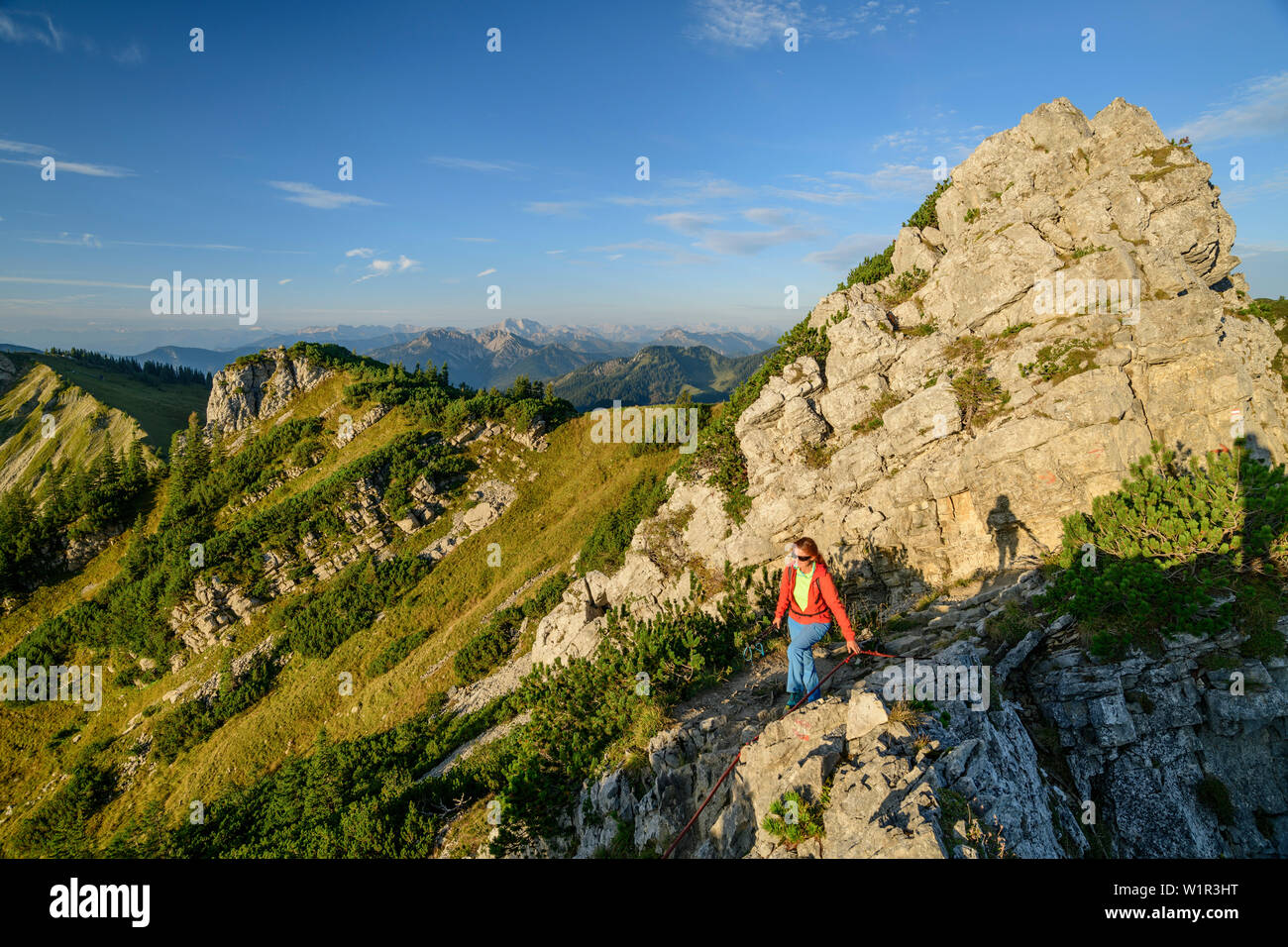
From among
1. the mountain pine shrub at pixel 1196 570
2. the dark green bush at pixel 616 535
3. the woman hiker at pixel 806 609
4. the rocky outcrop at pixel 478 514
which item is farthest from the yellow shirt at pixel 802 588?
the rocky outcrop at pixel 478 514

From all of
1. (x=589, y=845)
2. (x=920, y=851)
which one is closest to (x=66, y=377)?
(x=589, y=845)

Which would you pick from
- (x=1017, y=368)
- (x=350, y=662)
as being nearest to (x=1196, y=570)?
(x=1017, y=368)

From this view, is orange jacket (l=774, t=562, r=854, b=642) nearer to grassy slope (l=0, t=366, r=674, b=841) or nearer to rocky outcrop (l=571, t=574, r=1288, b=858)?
rocky outcrop (l=571, t=574, r=1288, b=858)

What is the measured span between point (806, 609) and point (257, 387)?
81549 mm

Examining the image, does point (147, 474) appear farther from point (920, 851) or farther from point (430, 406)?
point (920, 851)

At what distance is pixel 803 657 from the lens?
11.8 meters

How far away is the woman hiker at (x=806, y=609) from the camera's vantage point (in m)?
10.8

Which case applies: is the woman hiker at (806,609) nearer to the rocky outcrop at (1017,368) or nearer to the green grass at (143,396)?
the rocky outcrop at (1017,368)

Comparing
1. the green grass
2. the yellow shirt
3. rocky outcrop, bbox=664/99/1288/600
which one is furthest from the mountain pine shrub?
the green grass

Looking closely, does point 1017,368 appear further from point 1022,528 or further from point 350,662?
point 350,662

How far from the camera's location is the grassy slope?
33500mm

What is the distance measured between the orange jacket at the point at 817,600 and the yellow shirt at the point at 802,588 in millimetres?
61

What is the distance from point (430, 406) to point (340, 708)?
33.4 m

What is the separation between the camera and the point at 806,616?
11195mm
